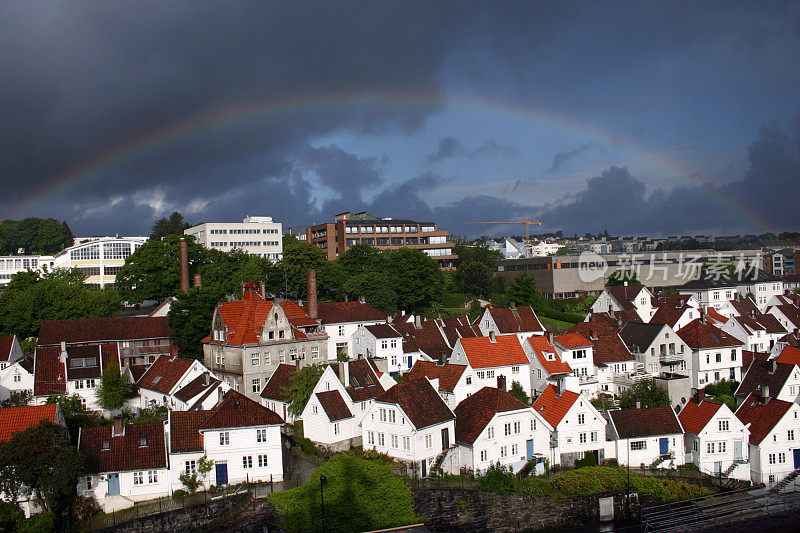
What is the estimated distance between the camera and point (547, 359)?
66250 mm

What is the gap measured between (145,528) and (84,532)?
11.4 ft

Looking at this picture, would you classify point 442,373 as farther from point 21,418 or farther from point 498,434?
point 21,418

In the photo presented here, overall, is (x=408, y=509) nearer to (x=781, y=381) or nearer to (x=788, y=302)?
(x=781, y=381)

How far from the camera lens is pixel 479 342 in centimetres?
6419

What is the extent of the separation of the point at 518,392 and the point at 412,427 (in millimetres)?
18233

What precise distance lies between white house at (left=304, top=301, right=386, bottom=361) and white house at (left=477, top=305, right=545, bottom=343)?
1321cm

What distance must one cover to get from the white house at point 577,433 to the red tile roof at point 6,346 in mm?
54673

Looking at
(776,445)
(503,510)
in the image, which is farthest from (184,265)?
(776,445)

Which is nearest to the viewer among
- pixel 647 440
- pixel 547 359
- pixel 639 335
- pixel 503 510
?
pixel 503 510

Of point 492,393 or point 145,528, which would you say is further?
point 492,393

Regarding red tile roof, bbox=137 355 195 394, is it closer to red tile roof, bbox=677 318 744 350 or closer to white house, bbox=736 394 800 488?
white house, bbox=736 394 800 488

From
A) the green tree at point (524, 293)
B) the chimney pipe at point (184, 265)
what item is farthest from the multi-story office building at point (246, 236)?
the green tree at point (524, 293)

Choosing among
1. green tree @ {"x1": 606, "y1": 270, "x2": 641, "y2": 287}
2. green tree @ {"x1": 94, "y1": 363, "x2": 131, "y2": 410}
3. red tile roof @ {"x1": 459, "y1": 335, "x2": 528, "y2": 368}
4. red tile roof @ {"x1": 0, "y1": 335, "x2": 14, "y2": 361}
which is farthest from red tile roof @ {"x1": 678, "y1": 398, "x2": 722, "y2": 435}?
green tree @ {"x1": 606, "y1": 270, "x2": 641, "y2": 287}

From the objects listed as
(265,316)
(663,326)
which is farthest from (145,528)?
(663,326)
